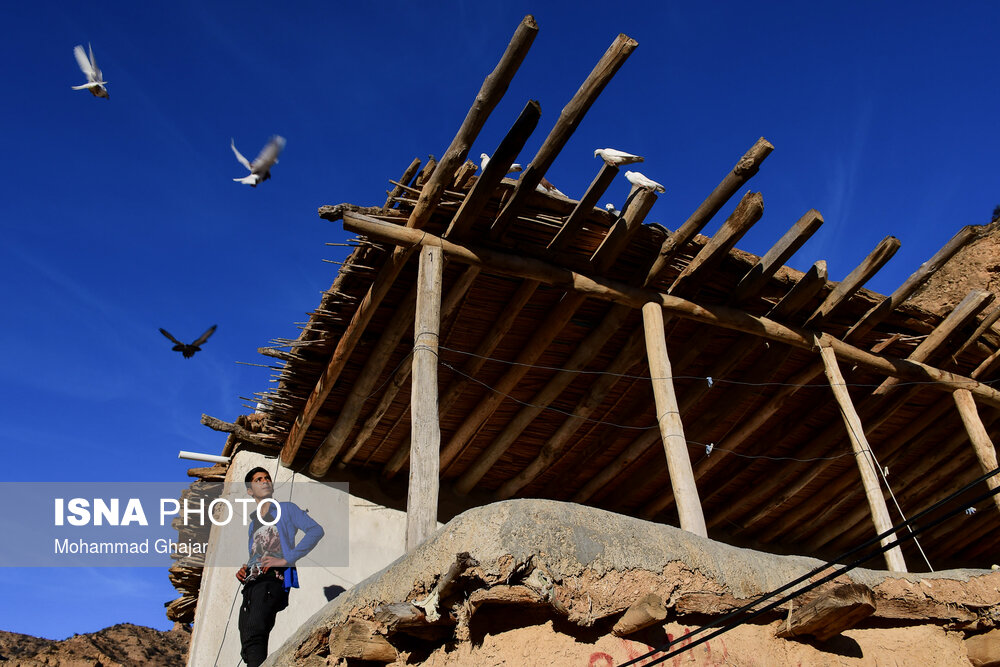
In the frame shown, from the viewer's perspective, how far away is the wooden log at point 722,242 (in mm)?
5238

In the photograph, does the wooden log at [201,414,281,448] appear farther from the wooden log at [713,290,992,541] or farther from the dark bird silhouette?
the wooden log at [713,290,992,541]

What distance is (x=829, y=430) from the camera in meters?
7.46

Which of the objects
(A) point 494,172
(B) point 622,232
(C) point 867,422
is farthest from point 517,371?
(C) point 867,422

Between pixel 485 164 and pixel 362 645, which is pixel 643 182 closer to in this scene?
pixel 485 164

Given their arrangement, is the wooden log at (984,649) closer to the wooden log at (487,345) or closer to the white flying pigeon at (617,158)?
the white flying pigeon at (617,158)

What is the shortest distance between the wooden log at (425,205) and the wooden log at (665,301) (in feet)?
0.76

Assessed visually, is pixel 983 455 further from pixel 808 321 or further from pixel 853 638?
pixel 853 638

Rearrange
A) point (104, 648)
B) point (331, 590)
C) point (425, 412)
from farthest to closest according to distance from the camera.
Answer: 1. point (104, 648)
2. point (331, 590)
3. point (425, 412)

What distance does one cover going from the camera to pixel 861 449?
604 centimetres

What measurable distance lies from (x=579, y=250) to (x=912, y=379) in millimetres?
3674

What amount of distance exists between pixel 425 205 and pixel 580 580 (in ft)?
9.67

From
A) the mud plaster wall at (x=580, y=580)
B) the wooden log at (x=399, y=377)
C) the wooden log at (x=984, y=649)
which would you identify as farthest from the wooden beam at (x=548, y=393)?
the wooden log at (x=984, y=649)

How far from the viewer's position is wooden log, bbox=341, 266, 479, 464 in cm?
534

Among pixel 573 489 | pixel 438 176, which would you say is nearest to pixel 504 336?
pixel 438 176
